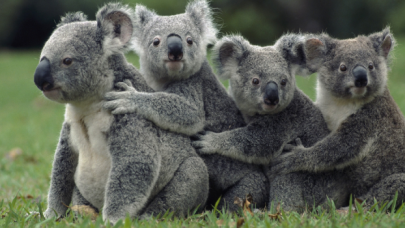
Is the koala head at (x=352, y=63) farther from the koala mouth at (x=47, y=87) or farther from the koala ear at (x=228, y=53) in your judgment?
the koala mouth at (x=47, y=87)

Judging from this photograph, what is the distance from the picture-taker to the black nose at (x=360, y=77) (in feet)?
15.0

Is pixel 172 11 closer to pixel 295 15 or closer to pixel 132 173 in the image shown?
pixel 295 15

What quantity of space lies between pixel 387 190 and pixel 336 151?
613 mm

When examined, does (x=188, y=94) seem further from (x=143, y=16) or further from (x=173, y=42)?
(x=143, y=16)

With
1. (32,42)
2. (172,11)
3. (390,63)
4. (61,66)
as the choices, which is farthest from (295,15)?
(61,66)

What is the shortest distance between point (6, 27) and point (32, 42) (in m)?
2.01

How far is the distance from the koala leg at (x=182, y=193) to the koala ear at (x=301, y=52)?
5.14ft

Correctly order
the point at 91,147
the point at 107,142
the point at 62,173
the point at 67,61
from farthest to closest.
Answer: the point at 62,173, the point at 91,147, the point at 107,142, the point at 67,61

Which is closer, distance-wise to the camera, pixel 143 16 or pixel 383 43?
pixel 383 43

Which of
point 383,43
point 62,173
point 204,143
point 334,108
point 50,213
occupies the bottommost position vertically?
point 50,213

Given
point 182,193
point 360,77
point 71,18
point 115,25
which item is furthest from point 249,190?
point 71,18

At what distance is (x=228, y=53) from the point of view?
521cm

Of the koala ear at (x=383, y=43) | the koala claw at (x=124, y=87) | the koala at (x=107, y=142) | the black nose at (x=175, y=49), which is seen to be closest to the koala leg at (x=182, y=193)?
the koala at (x=107, y=142)

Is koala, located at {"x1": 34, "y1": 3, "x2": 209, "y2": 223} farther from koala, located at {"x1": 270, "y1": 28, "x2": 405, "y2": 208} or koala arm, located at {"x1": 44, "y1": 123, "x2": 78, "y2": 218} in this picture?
koala, located at {"x1": 270, "y1": 28, "x2": 405, "y2": 208}
